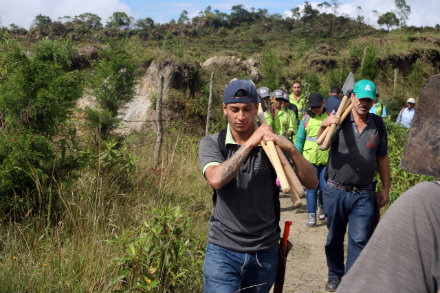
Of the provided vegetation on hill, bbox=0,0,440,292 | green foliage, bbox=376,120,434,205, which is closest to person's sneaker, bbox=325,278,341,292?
vegetation on hill, bbox=0,0,440,292

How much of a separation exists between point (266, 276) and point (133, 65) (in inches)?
192

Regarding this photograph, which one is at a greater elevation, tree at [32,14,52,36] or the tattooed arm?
tree at [32,14,52,36]

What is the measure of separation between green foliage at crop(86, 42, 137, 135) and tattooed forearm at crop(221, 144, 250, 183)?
403 centimetres

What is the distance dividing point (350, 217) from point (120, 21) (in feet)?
233

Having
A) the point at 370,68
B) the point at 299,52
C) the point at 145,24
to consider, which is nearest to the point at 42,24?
the point at 145,24

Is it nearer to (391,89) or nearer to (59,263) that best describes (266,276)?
(59,263)

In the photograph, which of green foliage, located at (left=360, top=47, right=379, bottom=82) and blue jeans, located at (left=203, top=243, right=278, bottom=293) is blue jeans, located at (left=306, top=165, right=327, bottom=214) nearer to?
blue jeans, located at (left=203, top=243, right=278, bottom=293)

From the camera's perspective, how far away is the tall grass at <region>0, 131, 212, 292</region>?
3.25 metres

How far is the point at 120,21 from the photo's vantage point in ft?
227

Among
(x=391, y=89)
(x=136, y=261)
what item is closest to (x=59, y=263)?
(x=136, y=261)

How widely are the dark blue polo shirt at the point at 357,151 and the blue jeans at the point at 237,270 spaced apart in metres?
1.73

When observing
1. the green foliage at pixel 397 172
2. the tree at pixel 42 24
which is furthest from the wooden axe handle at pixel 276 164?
the tree at pixel 42 24

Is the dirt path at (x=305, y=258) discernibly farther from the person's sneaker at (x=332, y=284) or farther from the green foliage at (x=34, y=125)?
the green foliage at (x=34, y=125)

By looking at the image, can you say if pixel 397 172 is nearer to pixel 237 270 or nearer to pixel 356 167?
pixel 356 167
